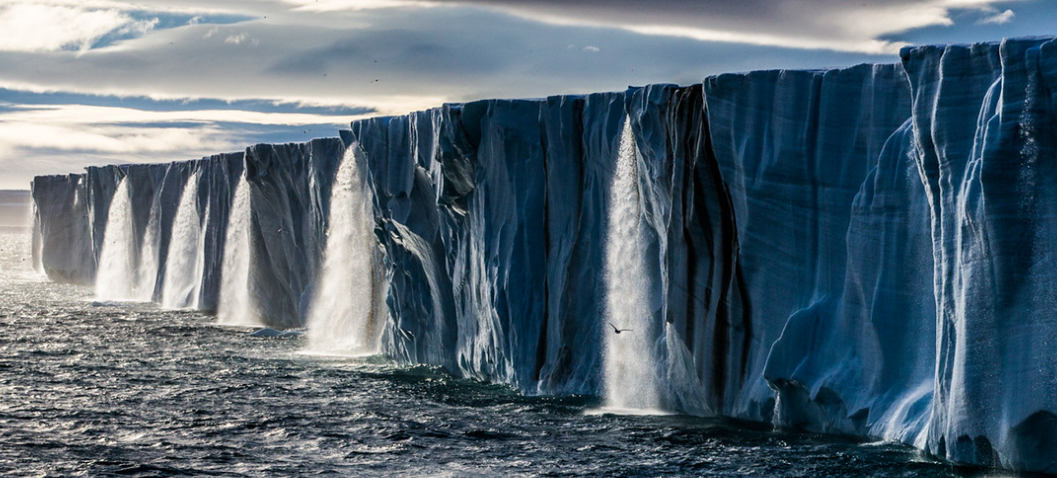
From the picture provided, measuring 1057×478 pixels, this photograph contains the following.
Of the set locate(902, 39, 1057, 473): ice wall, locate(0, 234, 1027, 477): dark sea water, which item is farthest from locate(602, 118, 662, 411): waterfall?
locate(902, 39, 1057, 473): ice wall

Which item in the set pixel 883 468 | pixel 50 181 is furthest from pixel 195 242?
pixel 883 468

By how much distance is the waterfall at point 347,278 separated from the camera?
24.5 metres

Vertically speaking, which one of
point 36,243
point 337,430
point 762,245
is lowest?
point 337,430

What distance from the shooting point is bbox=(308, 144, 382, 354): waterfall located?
80.5ft

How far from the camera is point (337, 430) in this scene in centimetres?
1482

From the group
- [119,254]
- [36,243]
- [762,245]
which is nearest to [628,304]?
[762,245]

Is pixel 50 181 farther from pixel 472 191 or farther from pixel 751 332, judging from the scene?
pixel 751 332

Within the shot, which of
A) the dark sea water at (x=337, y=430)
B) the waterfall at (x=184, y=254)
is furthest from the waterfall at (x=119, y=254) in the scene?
the dark sea water at (x=337, y=430)

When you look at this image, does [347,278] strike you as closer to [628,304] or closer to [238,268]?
[238,268]

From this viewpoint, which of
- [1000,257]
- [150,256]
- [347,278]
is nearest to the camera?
[1000,257]

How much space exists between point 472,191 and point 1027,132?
1031cm

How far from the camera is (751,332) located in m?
13.9

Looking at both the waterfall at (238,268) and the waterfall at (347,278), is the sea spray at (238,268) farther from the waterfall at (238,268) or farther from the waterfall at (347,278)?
the waterfall at (347,278)

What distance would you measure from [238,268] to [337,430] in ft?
63.5
